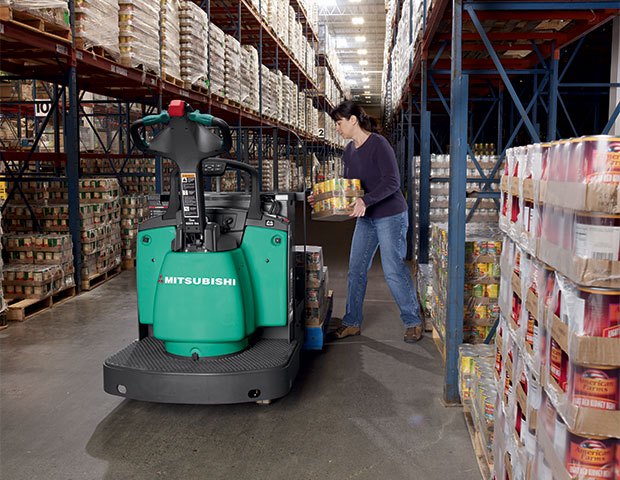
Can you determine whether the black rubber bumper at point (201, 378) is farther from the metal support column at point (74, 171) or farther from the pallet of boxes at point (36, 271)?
the metal support column at point (74, 171)

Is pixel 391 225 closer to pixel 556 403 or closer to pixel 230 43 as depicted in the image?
pixel 556 403

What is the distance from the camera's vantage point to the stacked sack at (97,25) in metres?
6.98

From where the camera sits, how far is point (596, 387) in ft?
5.60

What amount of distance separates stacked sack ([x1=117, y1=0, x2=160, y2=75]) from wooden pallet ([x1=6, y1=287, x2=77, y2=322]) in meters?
2.93

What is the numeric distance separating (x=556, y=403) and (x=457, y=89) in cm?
248

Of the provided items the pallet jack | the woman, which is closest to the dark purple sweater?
the woman

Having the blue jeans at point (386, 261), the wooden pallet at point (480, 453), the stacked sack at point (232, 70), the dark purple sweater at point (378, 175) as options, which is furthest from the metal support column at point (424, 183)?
the wooden pallet at point (480, 453)

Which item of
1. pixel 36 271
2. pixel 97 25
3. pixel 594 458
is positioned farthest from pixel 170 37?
pixel 594 458

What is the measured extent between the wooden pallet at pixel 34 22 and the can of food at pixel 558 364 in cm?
556

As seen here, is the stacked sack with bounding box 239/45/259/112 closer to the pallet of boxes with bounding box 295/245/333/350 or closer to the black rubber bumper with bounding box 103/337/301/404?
the pallet of boxes with bounding box 295/245/333/350

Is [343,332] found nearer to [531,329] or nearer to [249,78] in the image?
[531,329]

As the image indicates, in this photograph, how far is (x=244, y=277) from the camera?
3857 millimetres

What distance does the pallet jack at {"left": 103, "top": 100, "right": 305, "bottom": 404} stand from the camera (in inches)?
140

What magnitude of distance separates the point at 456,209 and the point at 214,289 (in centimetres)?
157
